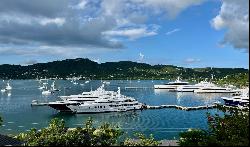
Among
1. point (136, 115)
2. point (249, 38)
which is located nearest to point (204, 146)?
point (249, 38)

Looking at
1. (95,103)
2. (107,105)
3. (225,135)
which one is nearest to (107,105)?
(107,105)

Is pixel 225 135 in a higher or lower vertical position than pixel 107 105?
higher

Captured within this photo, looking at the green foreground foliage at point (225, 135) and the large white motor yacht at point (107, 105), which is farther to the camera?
the large white motor yacht at point (107, 105)

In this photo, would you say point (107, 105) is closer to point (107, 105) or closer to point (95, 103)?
point (107, 105)

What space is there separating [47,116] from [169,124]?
35.4m

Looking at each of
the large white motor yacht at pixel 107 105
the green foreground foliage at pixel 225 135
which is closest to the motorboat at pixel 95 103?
the large white motor yacht at pixel 107 105

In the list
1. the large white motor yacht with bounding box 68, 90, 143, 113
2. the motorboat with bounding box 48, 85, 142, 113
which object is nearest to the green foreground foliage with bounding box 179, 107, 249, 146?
the large white motor yacht with bounding box 68, 90, 143, 113

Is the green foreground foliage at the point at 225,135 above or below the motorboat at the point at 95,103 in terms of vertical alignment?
above

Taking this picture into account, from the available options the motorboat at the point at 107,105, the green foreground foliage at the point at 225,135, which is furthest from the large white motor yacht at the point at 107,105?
the green foreground foliage at the point at 225,135

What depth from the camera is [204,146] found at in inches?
1073

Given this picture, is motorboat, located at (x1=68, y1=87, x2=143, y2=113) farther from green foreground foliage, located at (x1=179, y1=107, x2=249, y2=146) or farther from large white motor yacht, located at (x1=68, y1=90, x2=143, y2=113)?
green foreground foliage, located at (x1=179, y1=107, x2=249, y2=146)

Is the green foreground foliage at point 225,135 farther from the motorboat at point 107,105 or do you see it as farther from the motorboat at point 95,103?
the motorboat at point 95,103

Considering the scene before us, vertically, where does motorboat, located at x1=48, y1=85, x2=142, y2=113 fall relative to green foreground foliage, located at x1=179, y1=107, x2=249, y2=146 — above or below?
below

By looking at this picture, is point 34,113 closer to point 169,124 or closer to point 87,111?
point 87,111
